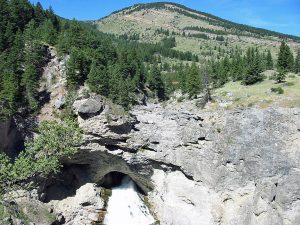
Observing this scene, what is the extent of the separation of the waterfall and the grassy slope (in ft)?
71.6

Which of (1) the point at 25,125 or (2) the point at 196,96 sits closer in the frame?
(1) the point at 25,125

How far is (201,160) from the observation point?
63.5 meters

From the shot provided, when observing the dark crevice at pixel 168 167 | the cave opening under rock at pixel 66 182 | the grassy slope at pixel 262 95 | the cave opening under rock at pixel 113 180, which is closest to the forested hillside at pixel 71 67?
the grassy slope at pixel 262 95

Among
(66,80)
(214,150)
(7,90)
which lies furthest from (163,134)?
(7,90)

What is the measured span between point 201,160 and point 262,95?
16.6 m

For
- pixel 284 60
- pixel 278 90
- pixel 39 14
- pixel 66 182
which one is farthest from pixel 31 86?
pixel 284 60

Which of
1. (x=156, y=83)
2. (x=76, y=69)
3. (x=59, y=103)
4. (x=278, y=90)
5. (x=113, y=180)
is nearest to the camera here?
(x=278, y=90)

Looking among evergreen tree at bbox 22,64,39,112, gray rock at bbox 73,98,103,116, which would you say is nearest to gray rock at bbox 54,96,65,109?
evergreen tree at bbox 22,64,39,112

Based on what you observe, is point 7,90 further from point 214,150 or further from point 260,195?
point 260,195

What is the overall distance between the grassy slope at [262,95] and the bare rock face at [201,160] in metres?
3.42

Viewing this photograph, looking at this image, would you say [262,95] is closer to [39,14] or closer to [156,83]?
[156,83]

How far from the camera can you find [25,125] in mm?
67500

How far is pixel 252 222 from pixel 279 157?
10292 millimetres

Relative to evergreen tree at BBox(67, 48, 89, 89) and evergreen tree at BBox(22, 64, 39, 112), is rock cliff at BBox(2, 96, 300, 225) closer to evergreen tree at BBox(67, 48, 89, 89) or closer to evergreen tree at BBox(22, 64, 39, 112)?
evergreen tree at BBox(67, 48, 89, 89)
